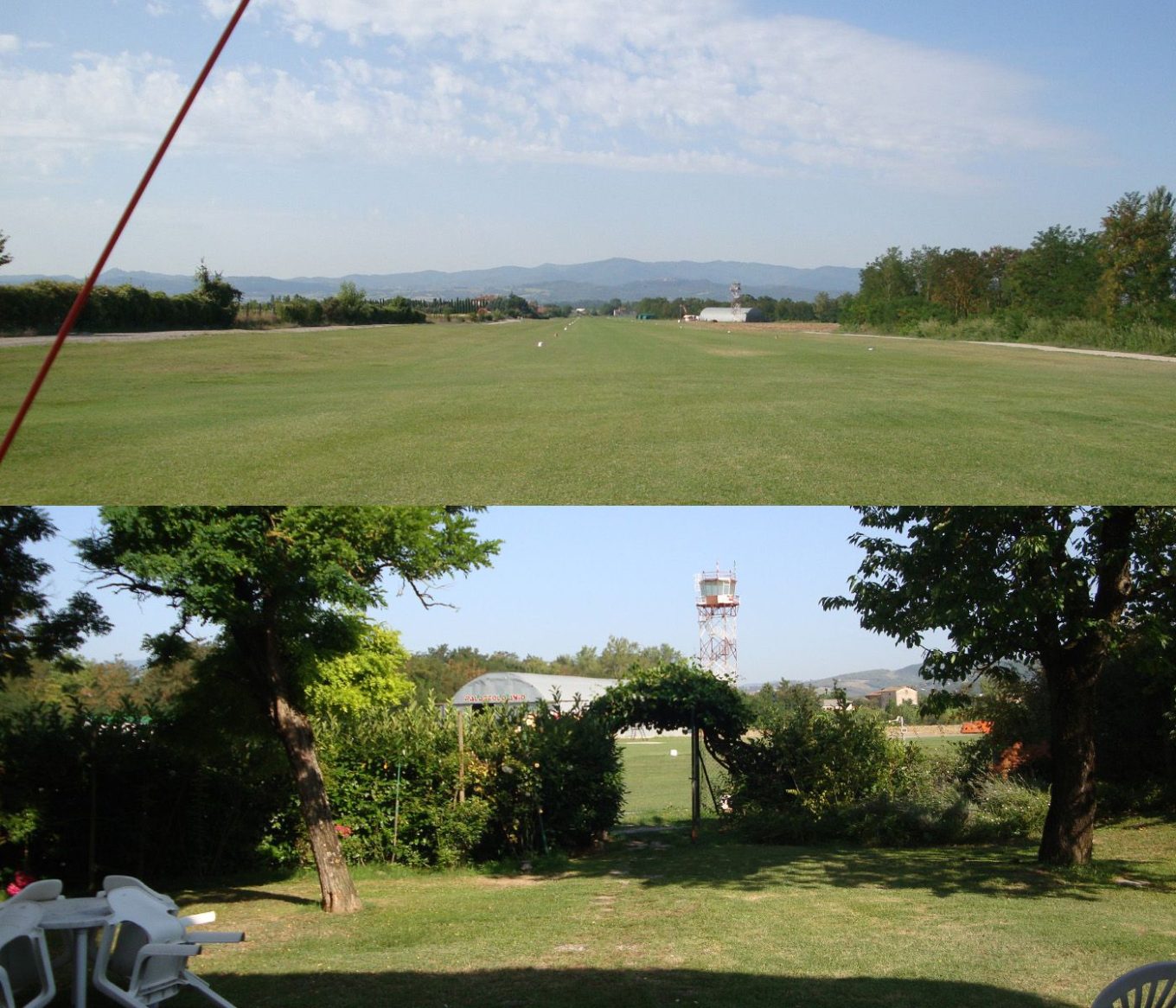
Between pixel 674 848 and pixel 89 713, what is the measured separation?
7722 millimetres

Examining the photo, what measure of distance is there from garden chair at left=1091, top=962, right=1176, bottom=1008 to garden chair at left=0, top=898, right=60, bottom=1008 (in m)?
4.66

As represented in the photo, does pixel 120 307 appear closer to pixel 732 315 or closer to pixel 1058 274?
pixel 1058 274

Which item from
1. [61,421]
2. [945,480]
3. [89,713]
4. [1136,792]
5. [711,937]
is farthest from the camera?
[61,421]

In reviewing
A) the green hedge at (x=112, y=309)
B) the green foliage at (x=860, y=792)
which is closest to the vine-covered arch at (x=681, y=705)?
the green foliage at (x=860, y=792)

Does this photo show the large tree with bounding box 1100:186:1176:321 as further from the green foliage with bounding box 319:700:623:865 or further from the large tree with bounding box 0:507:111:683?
the large tree with bounding box 0:507:111:683

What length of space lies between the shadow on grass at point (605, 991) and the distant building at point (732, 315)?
6321cm

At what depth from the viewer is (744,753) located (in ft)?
52.7

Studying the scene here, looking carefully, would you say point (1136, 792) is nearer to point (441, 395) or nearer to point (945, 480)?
point (945, 480)

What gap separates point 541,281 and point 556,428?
22.3m

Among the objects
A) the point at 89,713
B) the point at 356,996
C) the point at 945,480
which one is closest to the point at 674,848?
the point at 945,480

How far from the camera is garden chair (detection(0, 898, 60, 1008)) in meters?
4.97

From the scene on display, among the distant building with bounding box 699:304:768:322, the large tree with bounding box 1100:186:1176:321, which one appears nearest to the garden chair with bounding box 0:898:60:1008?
the large tree with bounding box 1100:186:1176:321

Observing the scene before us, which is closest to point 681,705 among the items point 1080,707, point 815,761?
point 815,761

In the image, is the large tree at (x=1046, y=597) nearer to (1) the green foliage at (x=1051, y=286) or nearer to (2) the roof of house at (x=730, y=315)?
(1) the green foliage at (x=1051, y=286)
